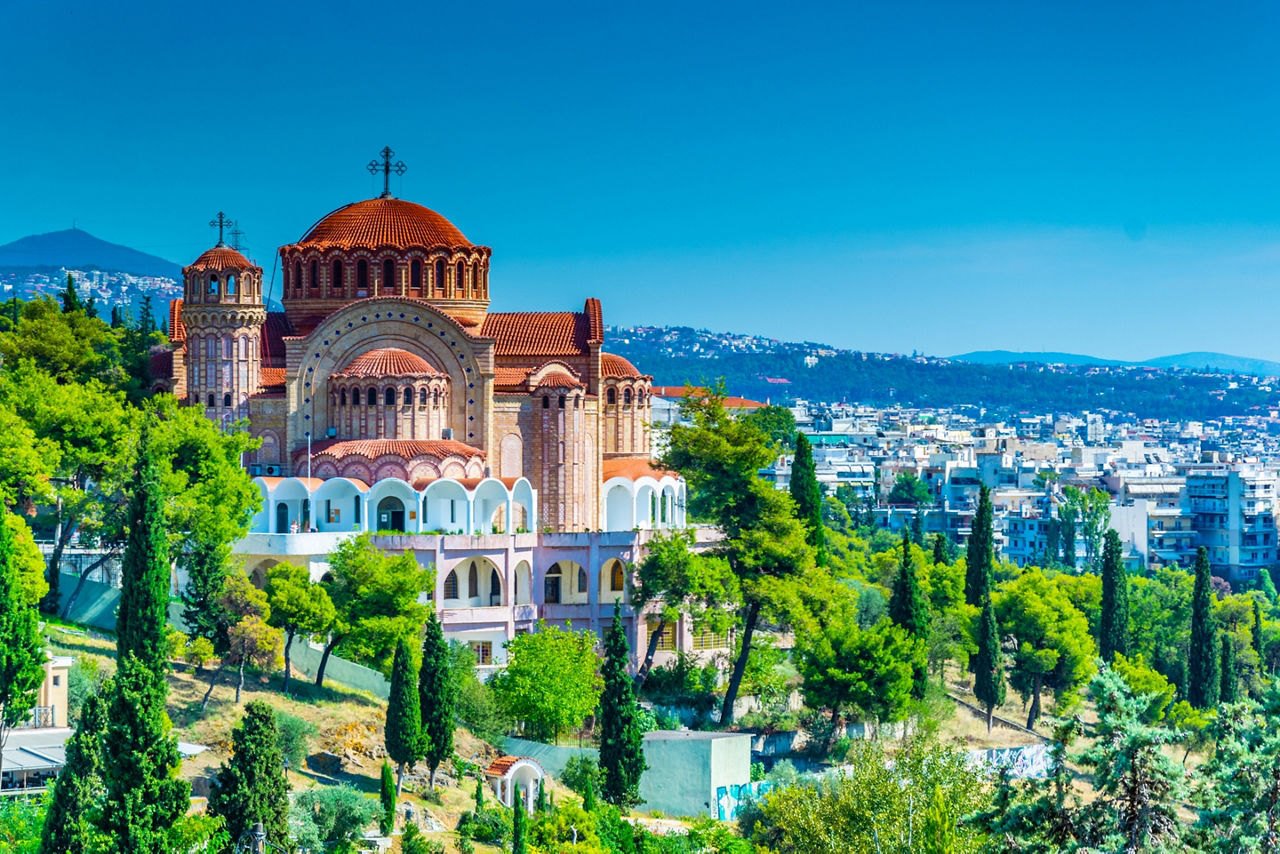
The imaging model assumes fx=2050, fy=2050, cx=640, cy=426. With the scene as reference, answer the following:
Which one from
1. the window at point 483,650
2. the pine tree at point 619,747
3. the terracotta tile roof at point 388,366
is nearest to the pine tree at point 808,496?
the window at point 483,650

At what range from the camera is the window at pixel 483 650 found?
201 ft

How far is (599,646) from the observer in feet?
208

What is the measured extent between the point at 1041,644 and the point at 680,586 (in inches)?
677

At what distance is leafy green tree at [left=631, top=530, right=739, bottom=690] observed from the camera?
201 ft

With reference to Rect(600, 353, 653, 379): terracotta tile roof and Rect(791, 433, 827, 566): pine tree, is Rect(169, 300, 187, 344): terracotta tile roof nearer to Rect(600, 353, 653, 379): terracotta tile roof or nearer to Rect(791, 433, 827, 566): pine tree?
Rect(600, 353, 653, 379): terracotta tile roof

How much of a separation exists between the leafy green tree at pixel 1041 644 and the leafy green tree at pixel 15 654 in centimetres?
3926

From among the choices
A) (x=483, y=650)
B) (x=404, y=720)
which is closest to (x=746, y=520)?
(x=483, y=650)

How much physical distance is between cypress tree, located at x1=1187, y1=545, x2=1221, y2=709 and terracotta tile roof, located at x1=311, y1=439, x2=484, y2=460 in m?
30.2

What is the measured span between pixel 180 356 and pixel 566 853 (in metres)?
27.3

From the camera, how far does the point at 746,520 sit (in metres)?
63.8

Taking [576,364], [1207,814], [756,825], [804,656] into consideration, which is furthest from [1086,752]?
[576,364]

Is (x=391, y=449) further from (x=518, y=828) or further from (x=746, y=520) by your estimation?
(x=518, y=828)

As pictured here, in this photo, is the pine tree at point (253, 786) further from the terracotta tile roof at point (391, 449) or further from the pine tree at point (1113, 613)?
the pine tree at point (1113, 613)

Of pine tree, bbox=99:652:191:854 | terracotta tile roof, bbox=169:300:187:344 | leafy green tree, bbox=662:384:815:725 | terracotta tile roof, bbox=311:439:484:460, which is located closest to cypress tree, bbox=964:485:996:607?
leafy green tree, bbox=662:384:815:725
